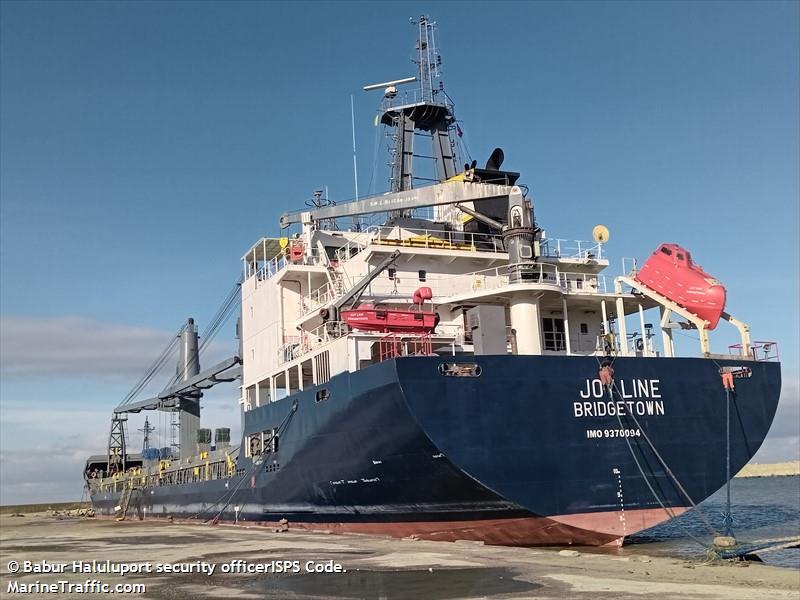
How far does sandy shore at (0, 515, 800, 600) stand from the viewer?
10688 millimetres

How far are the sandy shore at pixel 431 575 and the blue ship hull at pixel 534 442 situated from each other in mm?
1124

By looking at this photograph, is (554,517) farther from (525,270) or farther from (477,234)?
(477,234)

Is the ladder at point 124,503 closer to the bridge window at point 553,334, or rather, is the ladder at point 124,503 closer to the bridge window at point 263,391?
the bridge window at point 263,391

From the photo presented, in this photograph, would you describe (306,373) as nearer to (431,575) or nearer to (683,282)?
(683,282)

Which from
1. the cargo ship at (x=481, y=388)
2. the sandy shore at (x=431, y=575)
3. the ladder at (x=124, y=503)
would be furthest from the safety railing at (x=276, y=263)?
the ladder at (x=124, y=503)

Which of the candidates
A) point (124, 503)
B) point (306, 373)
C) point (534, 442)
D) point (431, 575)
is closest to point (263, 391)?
point (306, 373)

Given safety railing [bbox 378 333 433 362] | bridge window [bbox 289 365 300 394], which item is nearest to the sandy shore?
safety railing [bbox 378 333 433 362]

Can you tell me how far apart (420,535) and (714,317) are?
9315 millimetres

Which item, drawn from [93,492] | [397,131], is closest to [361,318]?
[397,131]

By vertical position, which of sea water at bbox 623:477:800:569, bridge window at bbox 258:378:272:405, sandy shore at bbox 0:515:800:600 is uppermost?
bridge window at bbox 258:378:272:405

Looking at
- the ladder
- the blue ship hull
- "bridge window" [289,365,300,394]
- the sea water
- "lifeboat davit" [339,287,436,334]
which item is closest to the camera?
the blue ship hull

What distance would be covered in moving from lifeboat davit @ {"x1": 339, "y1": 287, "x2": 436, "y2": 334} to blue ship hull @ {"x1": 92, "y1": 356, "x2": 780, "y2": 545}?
1.41 m

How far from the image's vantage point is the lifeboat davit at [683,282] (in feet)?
63.8

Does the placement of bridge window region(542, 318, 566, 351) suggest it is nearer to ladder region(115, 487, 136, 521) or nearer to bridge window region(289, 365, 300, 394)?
bridge window region(289, 365, 300, 394)
